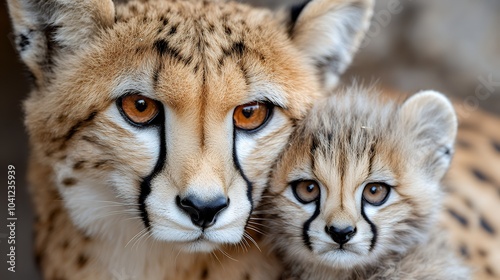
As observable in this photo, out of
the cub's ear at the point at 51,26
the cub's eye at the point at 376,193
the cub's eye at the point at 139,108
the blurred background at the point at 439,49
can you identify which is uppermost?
the blurred background at the point at 439,49

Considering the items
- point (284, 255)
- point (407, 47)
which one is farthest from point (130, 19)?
point (407, 47)

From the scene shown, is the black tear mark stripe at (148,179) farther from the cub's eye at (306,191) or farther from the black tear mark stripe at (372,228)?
the black tear mark stripe at (372,228)

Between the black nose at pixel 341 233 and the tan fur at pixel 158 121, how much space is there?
29 cm

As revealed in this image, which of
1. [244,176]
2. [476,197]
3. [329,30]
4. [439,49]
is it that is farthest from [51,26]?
[439,49]

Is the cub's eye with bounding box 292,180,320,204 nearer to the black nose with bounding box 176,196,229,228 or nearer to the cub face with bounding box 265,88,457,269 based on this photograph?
the cub face with bounding box 265,88,457,269

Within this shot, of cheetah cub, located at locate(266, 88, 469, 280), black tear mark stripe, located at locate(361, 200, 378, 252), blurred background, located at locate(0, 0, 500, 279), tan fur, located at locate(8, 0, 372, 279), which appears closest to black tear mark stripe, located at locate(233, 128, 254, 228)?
tan fur, located at locate(8, 0, 372, 279)

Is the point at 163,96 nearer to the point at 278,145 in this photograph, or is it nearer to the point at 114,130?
the point at 114,130

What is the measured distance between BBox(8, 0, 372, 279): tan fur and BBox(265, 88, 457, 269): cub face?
4.5 inches

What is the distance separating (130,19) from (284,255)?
1.06m

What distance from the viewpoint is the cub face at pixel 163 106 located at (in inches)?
93.7

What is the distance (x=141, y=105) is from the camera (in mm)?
2469

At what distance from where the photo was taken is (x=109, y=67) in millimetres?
2547

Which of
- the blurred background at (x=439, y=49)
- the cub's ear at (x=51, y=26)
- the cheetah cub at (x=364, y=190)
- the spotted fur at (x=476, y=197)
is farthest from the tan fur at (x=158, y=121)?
the blurred background at (x=439, y=49)

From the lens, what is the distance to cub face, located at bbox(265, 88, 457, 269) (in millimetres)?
2459
